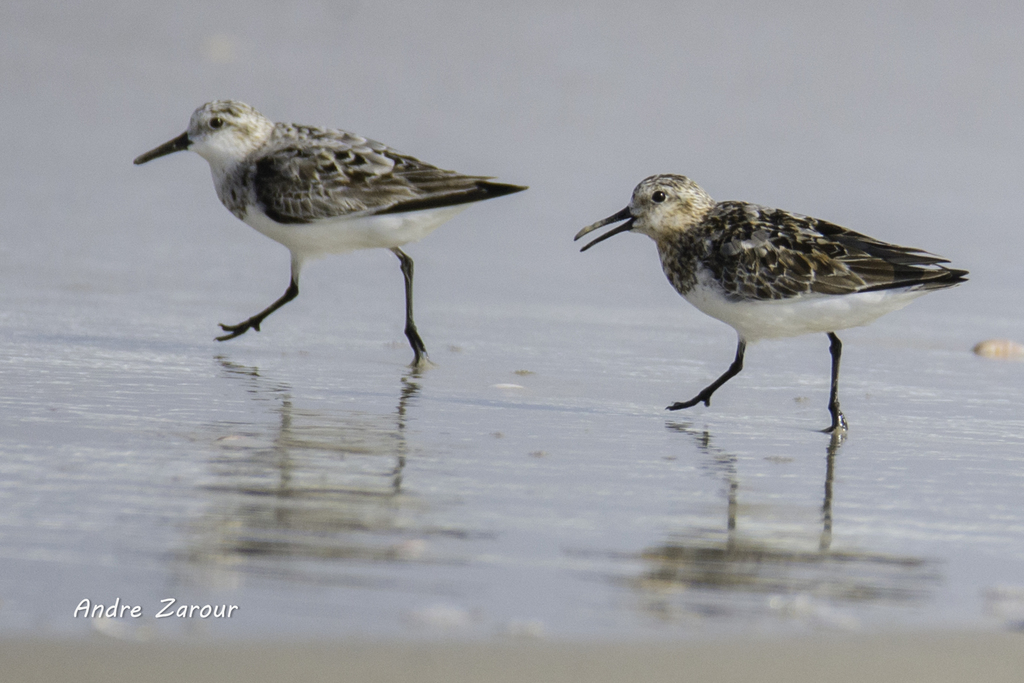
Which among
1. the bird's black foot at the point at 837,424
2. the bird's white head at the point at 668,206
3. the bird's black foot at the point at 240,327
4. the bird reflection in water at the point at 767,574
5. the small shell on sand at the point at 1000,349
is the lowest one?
Answer: the bird reflection in water at the point at 767,574

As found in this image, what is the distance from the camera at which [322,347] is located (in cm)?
663

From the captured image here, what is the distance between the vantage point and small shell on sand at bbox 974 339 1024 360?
23.5 feet

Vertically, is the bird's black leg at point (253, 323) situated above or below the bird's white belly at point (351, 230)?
below

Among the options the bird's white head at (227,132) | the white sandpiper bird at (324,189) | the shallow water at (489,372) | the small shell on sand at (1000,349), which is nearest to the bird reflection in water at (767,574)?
the shallow water at (489,372)

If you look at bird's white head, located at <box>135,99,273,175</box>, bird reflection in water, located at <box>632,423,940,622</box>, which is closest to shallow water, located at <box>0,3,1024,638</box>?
bird reflection in water, located at <box>632,423,940,622</box>

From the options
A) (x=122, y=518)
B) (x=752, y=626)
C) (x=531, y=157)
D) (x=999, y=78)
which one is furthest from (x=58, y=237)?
(x=999, y=78)

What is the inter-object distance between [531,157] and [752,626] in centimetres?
894

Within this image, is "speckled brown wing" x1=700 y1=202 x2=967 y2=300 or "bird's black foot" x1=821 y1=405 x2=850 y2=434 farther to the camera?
"speckled brown wing" x1=700 y1=202 x2=967 y2=300

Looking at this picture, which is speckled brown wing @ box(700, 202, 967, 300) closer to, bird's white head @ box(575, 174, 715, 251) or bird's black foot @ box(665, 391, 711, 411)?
bird's white head @ box(575, 174, 715, 251)

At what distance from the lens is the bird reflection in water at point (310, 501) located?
3192 millimetres

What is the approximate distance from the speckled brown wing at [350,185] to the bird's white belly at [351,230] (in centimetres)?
5

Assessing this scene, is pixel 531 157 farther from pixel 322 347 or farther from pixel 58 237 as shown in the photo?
pixel 322 347

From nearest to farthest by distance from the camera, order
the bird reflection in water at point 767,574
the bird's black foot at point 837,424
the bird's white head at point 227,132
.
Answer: the bird reflection in water at point 767,574
the bird's black foot at point 837,424
the bird's white head at point 227,132

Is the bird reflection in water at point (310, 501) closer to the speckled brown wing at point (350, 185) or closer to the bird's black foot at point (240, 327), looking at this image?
the bird's black foot at point (240, 327)
